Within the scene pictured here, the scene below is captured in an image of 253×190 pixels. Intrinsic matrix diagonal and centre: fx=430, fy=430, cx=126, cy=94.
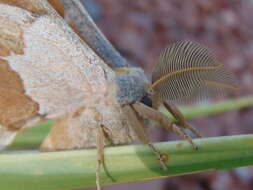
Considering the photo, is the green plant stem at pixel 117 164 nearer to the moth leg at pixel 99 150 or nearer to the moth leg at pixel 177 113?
the moth leg at pixel 99 150

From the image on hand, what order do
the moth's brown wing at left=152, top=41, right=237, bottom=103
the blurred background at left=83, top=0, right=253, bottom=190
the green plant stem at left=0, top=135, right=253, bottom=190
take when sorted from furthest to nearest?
1. the blurred background at left=83, top=0, right=253, bottom=190
2. the moth's brown wing at left=152, top=41, right=237, bottom=103
3. the green plant stem at left=0, top=135, right=253, bottom=190

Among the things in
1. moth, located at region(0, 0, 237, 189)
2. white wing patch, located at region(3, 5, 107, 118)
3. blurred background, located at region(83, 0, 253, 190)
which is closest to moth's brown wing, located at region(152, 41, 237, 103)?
moth, located at region(0, 0, 237, 189)

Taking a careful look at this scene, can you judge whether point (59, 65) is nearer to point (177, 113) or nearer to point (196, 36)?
point (177, 113)

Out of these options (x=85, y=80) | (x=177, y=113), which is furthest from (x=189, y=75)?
(x=85, y=80)

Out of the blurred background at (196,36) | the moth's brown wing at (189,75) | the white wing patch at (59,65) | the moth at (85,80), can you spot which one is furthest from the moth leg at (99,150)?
the blurred background at (196,36)

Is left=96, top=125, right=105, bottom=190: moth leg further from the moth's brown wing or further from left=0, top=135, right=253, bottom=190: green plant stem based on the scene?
the moth's brown wing
